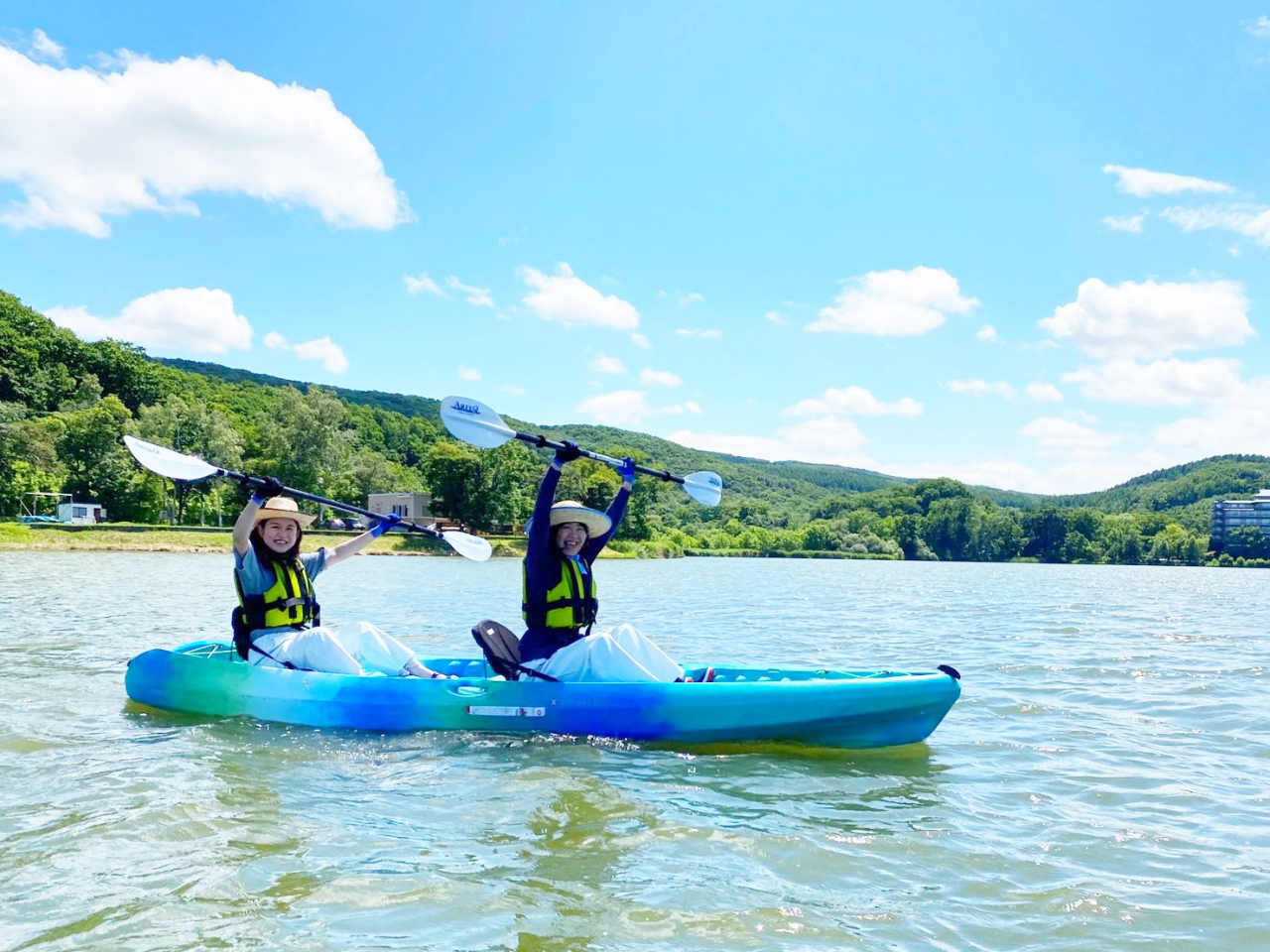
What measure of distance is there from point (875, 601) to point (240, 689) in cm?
1727

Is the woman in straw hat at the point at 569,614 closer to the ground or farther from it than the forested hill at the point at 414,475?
closer to the ground

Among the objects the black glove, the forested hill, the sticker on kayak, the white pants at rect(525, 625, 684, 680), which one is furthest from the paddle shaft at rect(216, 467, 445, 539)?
the forested hill

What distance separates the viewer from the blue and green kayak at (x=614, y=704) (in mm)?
5746

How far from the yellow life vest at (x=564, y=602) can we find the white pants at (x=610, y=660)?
207mm

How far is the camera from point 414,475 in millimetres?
74375

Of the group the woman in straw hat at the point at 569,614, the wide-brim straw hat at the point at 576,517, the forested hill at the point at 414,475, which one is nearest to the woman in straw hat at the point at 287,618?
the woman in straw hat at the point at 569,614

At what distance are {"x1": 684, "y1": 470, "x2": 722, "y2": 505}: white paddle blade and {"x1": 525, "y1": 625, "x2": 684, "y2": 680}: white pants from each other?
1.93 m

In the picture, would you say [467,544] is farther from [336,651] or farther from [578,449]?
[578,449]

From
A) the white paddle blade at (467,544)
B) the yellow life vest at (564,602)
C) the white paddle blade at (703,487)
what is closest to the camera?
the yellow life vest at (564,602)

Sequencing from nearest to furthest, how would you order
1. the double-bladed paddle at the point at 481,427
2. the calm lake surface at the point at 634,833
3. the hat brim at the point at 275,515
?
1. the calm lake surface at the point at 634,833
2. the hat brim at the point at 275,515
3. the double-bladed paddle at the point at 481,427

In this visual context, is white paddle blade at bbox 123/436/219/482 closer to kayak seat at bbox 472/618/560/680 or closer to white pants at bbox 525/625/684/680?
kayak seat at bbox 472/618/560/680

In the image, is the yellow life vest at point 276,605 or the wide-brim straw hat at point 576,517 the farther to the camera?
the yellow life vest at point 276,605

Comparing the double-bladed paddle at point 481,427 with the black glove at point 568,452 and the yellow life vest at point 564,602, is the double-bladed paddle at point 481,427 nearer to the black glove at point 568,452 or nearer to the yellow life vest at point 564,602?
the black glove at point 568,452

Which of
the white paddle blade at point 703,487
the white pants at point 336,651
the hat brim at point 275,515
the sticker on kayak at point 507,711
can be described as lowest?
the sticker on kayak at point 507,711
